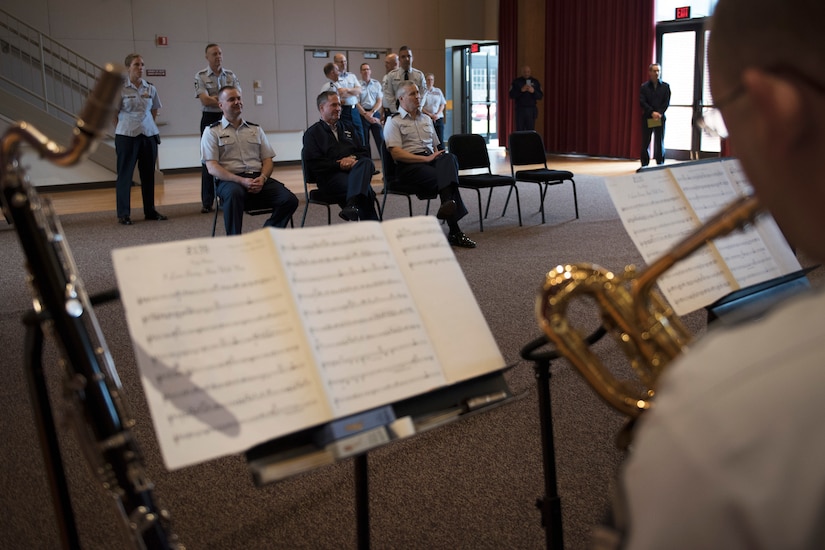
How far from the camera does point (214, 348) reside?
1.28m

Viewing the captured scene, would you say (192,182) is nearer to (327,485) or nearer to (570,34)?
(570,34)

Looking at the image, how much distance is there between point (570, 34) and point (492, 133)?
2.86m

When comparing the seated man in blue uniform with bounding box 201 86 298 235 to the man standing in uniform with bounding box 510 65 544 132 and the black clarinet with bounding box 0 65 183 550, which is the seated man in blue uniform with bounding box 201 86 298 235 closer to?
the black clarinet with bounding box 0 65 183 550

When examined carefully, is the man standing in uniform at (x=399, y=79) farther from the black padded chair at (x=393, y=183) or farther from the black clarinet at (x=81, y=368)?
the black clarinet at (x=81, y=368)

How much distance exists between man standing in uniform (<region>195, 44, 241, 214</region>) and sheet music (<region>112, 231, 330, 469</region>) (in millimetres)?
6422

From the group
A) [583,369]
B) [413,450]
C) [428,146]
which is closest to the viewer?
[583,369]

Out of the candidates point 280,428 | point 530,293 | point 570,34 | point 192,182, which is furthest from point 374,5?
point 280,428

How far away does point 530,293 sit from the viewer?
14.9ft

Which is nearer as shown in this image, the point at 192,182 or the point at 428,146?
the point at 428,146

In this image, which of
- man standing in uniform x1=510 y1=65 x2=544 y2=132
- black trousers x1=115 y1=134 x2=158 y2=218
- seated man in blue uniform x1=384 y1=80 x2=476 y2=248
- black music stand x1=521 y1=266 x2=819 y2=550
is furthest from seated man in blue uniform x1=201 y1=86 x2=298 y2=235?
man standing in uniform x1=510 y1=65 x2=544 y2=132

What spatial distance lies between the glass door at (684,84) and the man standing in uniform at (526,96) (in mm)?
2019

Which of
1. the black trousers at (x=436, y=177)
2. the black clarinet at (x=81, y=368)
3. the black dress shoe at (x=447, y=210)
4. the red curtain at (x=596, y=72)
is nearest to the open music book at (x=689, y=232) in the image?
the black clarinet at (x=81, y=368)

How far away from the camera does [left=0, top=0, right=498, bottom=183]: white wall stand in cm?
1052

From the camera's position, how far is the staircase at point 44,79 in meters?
9.35
